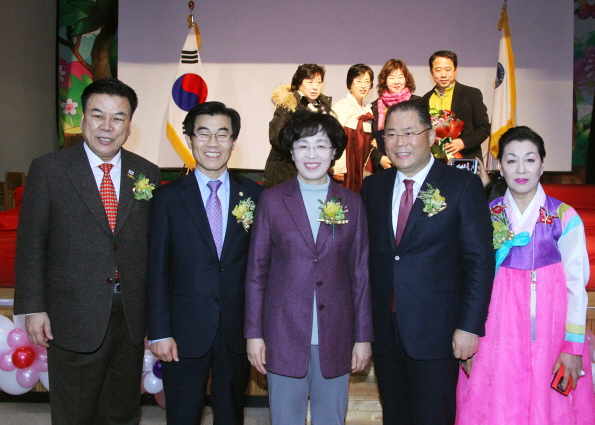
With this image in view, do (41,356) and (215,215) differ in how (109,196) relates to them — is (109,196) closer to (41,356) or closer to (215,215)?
(215,215)

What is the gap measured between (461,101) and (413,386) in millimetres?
2758

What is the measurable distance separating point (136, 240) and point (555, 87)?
5967 mm

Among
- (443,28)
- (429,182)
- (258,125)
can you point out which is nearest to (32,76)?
(258,125)

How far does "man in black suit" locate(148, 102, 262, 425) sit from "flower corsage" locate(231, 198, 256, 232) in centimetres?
1

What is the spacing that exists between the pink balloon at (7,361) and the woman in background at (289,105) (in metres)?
2.12

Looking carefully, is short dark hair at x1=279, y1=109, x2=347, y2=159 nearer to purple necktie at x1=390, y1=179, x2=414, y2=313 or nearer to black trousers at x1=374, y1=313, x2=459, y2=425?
purple necktie at x1=390, y1=179, x2=414, y2=313

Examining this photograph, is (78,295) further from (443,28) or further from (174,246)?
(443,28)

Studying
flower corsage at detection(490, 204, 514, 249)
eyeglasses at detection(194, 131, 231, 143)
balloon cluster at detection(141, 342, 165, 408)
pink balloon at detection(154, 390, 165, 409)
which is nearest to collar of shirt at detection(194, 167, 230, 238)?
eyeglasses at detection(194, 131, 231, 143)

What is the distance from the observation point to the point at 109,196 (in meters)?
2.08

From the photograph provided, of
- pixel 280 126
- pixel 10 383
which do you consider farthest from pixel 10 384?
pixel 280 126

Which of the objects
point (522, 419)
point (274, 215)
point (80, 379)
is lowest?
point (522, 419)

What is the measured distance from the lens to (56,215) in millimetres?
2004

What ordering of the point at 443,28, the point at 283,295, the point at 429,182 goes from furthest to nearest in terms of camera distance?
the point at 443,28 < the point at 429,182 < the point at 283,295

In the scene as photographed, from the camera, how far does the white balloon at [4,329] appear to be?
3.11 meters
